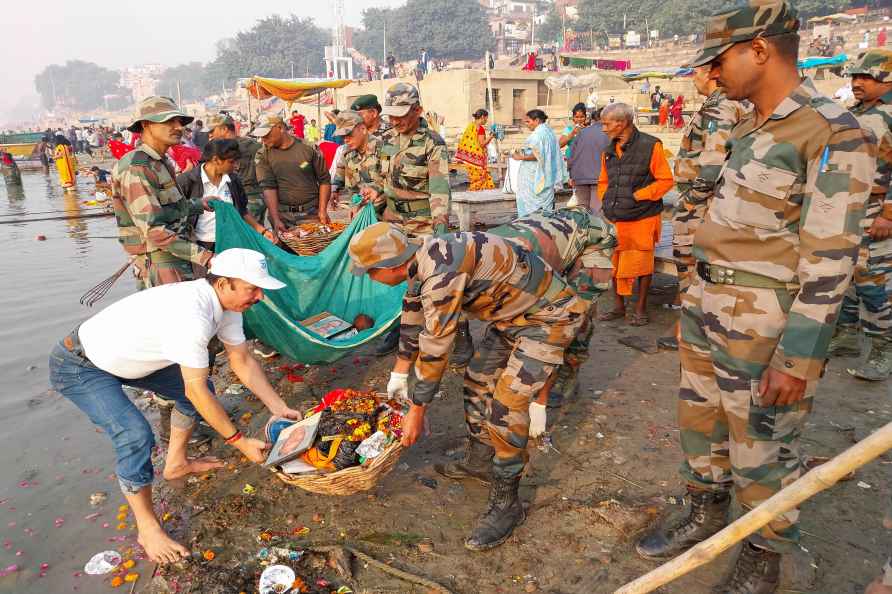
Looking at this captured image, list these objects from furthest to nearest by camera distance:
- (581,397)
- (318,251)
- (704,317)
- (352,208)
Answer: (352,208), (318,251), (581,397), (704,317)

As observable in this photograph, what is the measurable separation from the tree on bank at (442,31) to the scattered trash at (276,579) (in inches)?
3570

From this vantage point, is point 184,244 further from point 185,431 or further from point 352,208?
point 352,208

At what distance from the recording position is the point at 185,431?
11.7 ft

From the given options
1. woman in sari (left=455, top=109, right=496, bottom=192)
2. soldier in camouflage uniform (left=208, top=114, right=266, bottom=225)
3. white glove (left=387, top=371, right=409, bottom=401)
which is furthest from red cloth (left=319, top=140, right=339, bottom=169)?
white glove (left=387, top=371, right=409, bottom=401)

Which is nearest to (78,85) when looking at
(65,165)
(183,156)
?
(65,165)

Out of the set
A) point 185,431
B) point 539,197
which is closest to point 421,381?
point 185,431

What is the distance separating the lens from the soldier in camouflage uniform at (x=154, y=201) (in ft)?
12.2

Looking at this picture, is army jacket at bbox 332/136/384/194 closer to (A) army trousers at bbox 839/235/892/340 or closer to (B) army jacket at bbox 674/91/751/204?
(B) army jacket at bbox 674/91/751/204

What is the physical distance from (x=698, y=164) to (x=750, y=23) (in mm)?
2629

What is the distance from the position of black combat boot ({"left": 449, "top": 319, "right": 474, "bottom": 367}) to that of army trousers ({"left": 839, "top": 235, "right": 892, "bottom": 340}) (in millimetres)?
2955

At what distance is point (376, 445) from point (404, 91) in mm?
2975

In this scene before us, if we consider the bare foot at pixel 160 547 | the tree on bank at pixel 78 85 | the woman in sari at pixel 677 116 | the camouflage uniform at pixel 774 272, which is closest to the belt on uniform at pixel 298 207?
the bare foot at pixel 160 547

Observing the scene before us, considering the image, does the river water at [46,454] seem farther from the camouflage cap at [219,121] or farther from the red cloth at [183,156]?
the camouflage cap at [219,121]

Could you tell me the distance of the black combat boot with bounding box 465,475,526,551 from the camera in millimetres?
2867
